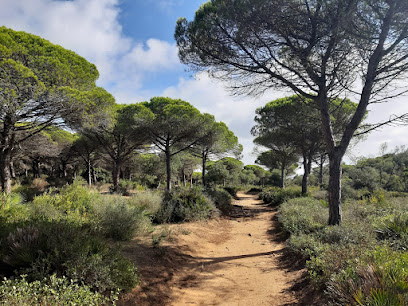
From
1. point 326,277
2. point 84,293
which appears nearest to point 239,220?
point 326,277

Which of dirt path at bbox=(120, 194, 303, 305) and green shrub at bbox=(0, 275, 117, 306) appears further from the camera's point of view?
dirt path at bbox=(120, 194, 303, 305)

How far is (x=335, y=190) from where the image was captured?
6.51 meters

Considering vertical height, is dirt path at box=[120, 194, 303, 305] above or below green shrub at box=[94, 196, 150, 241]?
below

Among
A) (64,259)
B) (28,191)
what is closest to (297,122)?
(64,259)

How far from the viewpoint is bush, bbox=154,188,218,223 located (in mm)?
8766

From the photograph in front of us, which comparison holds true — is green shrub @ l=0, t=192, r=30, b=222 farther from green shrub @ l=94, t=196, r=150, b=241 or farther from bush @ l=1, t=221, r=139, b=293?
green shrub @ l=94, t=196, r=150, b=241

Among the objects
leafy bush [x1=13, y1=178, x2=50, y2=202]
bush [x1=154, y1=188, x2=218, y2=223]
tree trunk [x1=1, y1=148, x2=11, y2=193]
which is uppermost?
tree trunk [x1=1, y1=148, x2=11, y2=193]

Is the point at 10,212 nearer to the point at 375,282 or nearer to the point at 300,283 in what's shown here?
the point at 300,283

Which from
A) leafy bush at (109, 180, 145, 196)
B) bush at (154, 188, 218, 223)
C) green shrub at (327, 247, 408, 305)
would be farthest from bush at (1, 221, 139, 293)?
leafy bush at (109, 180, 145, 196)

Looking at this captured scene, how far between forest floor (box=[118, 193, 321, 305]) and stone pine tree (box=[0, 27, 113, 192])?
6.64m

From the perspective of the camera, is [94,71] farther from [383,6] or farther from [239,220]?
[383,6]

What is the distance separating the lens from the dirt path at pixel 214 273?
3904mm

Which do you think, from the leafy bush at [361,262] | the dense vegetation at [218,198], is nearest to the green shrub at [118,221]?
the dense vegetation at [218,198]

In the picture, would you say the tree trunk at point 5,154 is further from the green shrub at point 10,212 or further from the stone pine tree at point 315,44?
the stone pine tree at point 315,44
